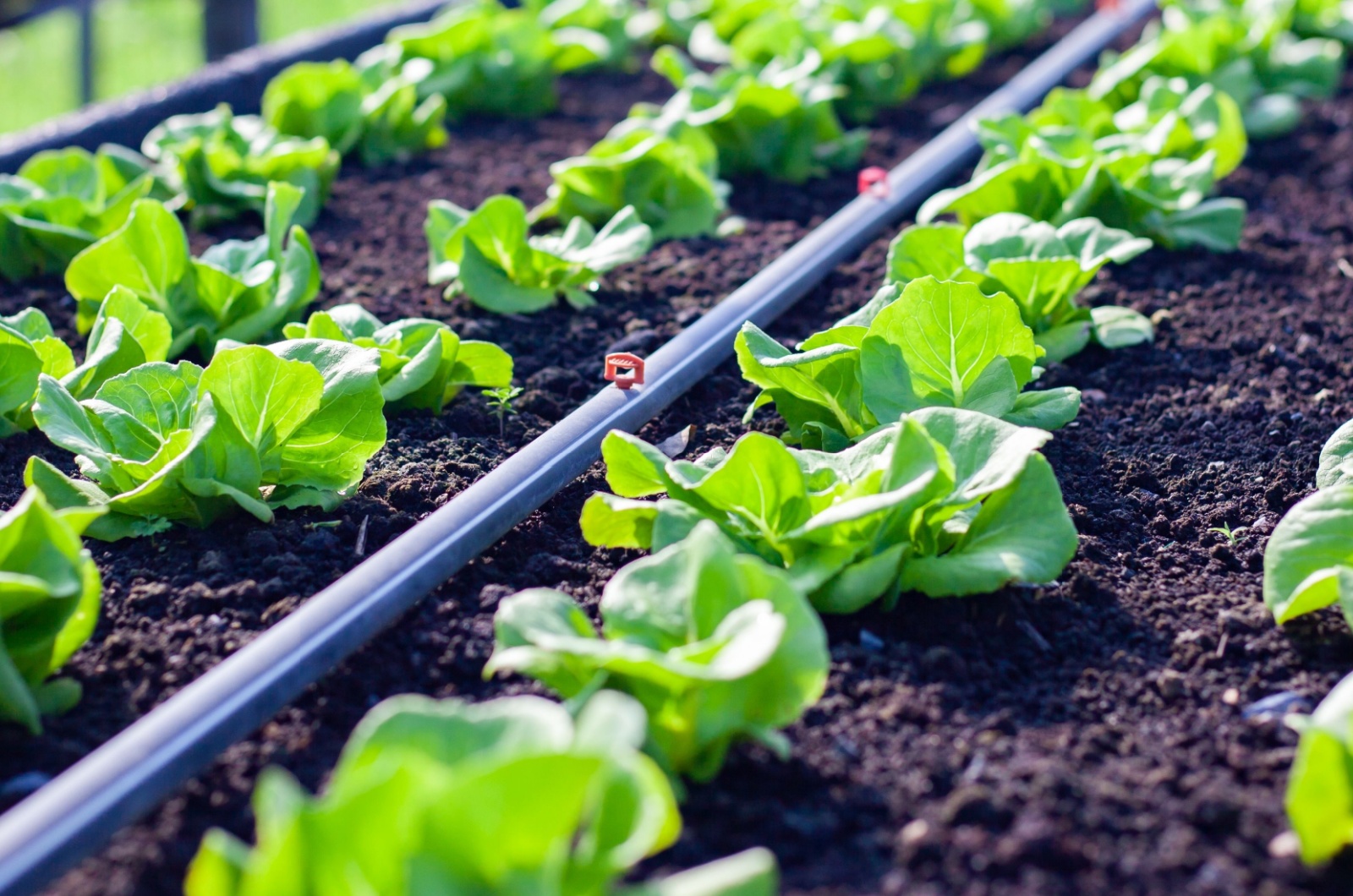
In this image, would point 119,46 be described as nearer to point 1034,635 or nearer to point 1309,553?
point 1034,635

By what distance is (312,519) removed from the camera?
262cm

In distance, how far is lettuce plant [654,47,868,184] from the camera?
4.38 meters

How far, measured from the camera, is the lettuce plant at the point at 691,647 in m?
1.80

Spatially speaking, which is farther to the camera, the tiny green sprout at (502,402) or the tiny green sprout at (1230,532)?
the tiny green sprout at (502,402)

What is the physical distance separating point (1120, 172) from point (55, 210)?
3.00 m

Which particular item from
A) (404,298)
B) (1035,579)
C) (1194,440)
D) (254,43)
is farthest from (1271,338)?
(254,43)

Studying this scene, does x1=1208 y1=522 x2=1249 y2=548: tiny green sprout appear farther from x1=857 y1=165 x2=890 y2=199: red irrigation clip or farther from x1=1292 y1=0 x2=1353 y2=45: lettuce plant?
x1=1292 y1=0 x2=1353 y2=45: lettuce plant

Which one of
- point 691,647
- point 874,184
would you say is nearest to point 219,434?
point 691,647

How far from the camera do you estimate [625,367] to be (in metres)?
3.00

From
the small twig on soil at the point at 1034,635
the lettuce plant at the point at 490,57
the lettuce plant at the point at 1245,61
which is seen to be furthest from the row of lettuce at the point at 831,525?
the lettuce plant at the point at 490,57

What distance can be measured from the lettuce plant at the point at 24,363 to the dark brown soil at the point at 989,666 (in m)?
0.07

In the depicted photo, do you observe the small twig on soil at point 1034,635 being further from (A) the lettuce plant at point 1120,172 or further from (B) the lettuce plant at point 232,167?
(B) the lettuce plant at point 232,167

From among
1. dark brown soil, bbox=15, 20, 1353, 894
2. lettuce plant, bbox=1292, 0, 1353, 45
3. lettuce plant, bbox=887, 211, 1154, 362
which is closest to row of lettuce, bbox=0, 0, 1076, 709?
dark brown soil, bbox=15, 20, 1353, 894

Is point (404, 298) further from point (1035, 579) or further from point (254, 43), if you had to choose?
point (254, 43)
